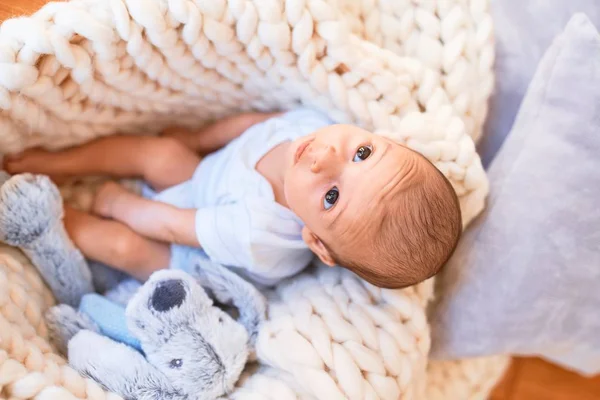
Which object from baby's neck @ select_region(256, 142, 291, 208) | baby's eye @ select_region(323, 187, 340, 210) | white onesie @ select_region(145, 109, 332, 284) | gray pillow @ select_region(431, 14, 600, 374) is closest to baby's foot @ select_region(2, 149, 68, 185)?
white onesie @ select_region(145, 109, 332, 284)

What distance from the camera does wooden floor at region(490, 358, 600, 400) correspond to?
1.33m

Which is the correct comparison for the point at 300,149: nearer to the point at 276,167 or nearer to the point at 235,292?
the point at 276,167

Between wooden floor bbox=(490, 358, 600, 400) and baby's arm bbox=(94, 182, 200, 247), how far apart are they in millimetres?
897

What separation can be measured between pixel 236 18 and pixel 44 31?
23 centimetres

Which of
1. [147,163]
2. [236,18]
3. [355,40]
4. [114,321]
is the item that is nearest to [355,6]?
[355,40]

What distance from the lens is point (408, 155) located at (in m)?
0.73

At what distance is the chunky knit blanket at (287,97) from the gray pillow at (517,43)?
6cm

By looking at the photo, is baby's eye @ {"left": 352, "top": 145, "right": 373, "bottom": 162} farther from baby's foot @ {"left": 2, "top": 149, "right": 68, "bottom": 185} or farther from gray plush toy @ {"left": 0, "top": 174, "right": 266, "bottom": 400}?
baby's foot @ {"left": 2, "top": 149, "right": 68, "bottom": 185}

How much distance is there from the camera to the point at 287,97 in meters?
0.87

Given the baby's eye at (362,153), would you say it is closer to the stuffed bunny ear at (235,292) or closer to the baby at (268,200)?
the baby at (268,200)

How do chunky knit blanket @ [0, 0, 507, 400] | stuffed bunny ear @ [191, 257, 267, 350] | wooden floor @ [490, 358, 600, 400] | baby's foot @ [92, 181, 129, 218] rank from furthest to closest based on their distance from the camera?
wooden floor @ [490, 358, 600, 400] → baby's foot @ [92, 181, 129, 218] → stuffed bunny ear @ [191, 257, 267, 350] → chunky knit blanket @ [0, 0, 507, 400]

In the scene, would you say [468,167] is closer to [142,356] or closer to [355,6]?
[355,6]

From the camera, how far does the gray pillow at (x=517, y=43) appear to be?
85 cm

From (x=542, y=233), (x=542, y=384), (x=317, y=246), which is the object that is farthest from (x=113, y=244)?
(x=542, y=384)
